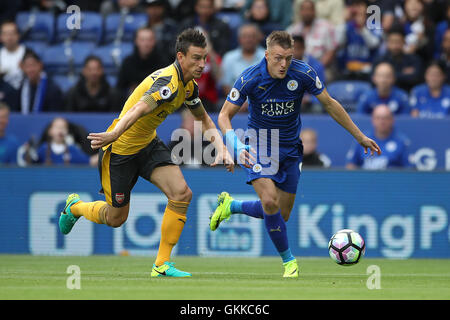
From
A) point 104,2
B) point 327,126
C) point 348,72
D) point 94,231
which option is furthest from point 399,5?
point 94,231

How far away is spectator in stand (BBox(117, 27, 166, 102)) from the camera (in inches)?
599

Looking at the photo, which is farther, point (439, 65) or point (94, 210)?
point (439, 65)

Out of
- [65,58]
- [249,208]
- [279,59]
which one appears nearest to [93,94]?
[65,58]

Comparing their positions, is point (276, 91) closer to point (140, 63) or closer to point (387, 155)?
point (387, 155)

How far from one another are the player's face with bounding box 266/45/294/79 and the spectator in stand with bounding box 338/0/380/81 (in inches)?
262

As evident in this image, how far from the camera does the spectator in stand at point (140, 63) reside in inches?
599

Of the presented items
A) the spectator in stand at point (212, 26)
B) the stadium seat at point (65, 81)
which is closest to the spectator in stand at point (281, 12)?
the spectator in stand at point (212, 26)

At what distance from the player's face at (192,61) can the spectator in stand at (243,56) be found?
234 inches

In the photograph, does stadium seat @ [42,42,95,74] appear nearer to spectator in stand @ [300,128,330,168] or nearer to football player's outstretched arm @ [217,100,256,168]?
spectator in stand @ [300,128,330,168]

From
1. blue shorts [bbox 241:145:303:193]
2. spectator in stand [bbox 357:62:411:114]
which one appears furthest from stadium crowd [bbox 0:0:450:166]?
blue shorts [bbox 241:145:303:193]

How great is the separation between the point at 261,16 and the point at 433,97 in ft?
11.8

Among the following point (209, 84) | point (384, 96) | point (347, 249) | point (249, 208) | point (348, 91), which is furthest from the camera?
point (348, 91)

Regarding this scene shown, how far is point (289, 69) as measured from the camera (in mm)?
9438

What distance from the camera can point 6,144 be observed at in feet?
46.7
